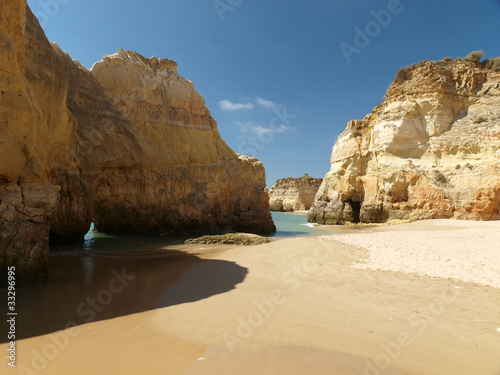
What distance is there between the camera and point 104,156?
15.3 m

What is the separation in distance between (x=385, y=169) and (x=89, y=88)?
2458 centimetres

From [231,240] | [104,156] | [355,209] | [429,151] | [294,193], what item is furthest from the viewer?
[294,193]

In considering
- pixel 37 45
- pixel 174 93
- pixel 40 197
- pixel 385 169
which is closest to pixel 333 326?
pixel 40 197

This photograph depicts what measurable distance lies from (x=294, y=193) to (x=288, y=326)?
6199 cm

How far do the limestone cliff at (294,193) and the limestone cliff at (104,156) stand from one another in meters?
41.8

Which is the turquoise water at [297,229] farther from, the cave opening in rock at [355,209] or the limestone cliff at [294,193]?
the limestone cliff at [294,193]

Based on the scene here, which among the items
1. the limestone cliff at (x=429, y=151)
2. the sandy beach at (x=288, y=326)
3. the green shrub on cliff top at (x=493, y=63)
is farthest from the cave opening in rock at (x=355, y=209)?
the sandy beach at (x=288, y=326)

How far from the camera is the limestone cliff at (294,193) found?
6281cm

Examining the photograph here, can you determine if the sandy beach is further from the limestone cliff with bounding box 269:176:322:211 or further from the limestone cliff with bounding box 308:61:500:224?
the limestone cliff with bounding box 269:176:322:211

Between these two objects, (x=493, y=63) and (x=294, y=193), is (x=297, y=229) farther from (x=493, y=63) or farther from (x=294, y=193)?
(x=294, y=193)

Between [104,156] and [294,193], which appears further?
[294,193]

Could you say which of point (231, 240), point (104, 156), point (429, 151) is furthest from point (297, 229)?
point (104, 156)

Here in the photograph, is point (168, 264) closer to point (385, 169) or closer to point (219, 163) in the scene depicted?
point (219, 163)

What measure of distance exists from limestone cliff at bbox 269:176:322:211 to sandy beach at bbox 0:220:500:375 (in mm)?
56665
